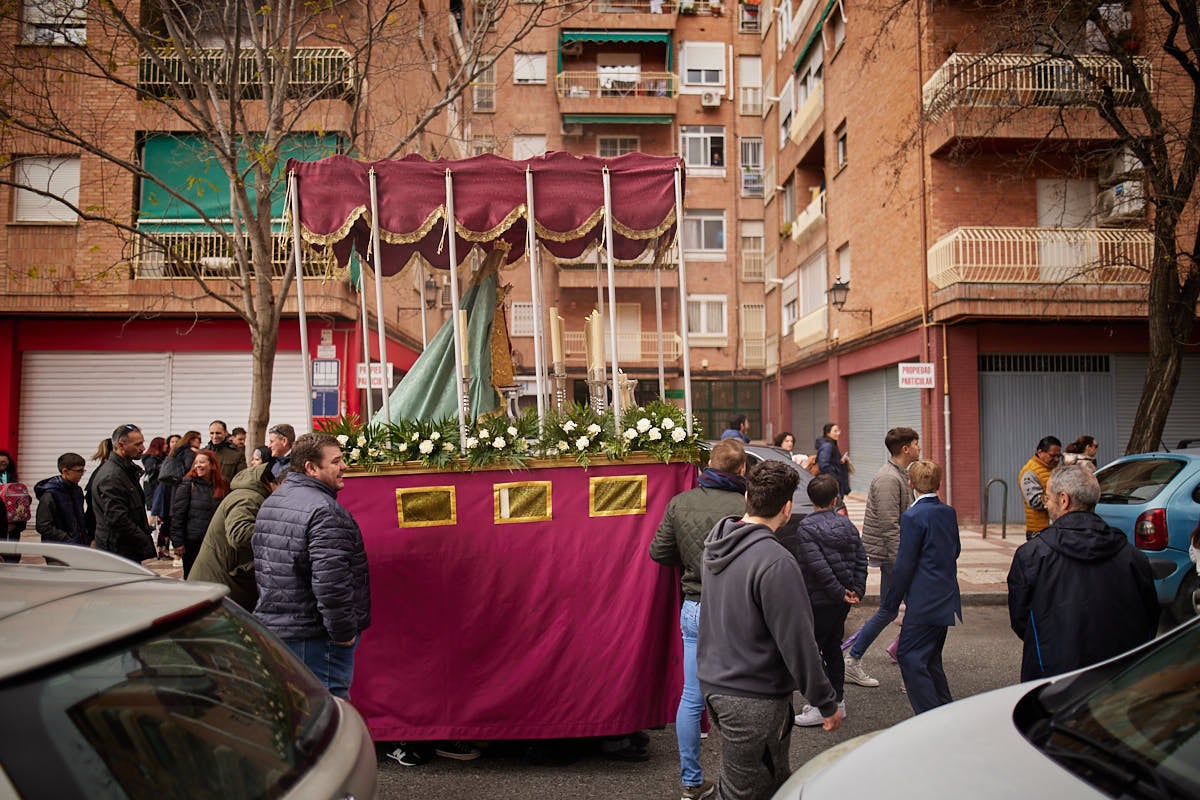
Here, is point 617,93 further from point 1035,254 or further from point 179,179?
point 1035,254

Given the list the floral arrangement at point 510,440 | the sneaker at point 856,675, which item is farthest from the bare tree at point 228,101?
the sneaker at point 856,675

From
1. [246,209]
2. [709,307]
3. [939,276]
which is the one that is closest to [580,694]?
[246,209]

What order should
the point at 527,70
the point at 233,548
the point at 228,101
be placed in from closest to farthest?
1. the point at 233,548
2. the point at 228,101
3. the point at 527,70

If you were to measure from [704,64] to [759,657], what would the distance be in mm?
32575

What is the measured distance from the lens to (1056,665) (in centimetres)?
404

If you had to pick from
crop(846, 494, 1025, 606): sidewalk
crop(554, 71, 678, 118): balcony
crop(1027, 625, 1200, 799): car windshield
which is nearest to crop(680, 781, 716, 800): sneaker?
crop(1027, 625, 1200, 799): car windshield

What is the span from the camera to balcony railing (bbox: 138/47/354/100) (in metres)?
9.79

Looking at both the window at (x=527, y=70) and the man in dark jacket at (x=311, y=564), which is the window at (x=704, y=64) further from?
the man in dark jacket at (x=311, y=564)

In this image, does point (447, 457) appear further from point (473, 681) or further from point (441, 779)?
point (441, 779)

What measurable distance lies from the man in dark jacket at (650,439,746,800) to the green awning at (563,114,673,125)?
2832cm

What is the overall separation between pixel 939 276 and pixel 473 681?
14.1 m

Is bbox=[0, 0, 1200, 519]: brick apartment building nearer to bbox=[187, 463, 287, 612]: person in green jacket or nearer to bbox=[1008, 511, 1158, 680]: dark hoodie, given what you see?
bbox=[187, 463, 287, 612]: person in green jacket

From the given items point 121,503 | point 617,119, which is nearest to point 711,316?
point 617,119

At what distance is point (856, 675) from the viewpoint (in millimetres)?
6656
